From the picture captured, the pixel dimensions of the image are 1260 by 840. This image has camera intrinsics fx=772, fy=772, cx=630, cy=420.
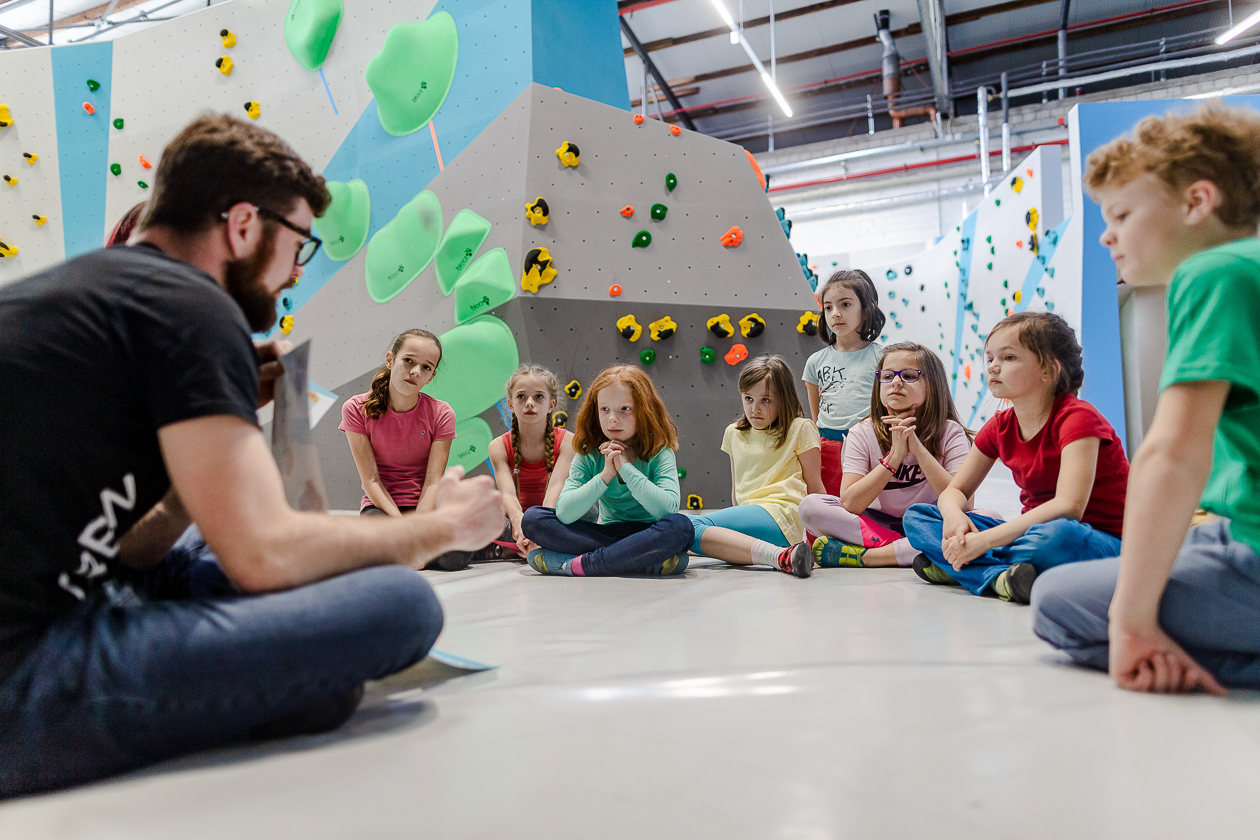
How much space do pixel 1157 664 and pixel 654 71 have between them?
8.91 m

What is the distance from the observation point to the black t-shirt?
2.73 feet

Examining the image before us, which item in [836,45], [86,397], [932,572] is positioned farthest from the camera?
[836,45]

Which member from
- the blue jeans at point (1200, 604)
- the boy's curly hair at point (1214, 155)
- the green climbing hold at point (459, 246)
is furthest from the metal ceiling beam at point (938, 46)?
the blue jeans at point (1200, 604)

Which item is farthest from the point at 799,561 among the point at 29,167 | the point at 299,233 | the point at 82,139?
the point at 29,167

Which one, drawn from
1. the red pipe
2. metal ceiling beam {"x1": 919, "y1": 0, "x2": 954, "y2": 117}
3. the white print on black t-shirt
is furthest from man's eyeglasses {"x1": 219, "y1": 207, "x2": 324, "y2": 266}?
the red pipe

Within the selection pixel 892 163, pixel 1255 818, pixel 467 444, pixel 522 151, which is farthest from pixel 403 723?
pixel 892 163

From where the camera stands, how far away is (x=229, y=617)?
2.92ft

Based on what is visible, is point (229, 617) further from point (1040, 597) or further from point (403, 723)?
point (1040, 597)

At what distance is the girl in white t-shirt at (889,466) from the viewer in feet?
8.23

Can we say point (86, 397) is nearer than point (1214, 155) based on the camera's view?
Yes

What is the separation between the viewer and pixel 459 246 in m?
4.19

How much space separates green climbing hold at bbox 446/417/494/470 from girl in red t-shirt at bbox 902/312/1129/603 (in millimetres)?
2559

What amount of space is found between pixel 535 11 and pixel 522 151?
79 centimetres

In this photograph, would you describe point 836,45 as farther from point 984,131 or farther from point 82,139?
point 82,139
